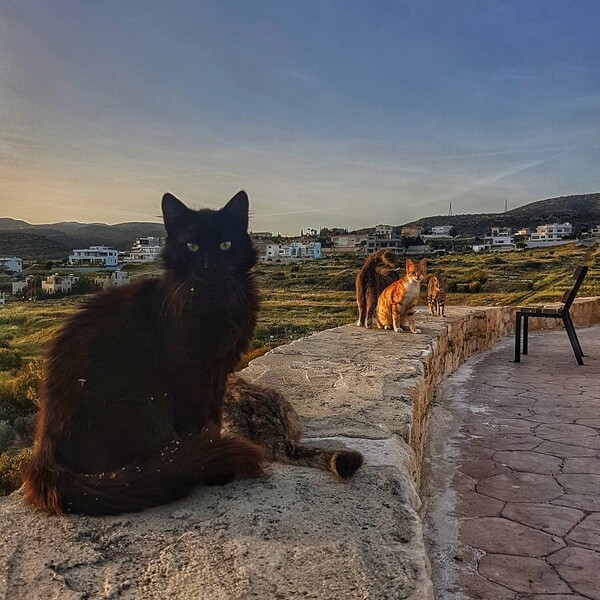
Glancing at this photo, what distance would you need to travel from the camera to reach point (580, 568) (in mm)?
1969

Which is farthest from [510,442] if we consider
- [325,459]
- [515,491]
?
[325,459]

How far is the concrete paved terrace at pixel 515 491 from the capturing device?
192 cm

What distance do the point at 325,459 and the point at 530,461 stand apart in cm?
183

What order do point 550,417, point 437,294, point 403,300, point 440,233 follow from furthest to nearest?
point 440,233 → point 437,294 → point 403,300 → point 550,417

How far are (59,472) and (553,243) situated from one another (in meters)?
12.2

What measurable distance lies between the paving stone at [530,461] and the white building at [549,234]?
922 centimetres

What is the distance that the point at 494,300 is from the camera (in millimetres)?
9227

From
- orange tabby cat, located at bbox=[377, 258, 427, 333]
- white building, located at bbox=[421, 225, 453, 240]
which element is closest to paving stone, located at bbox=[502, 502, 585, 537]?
orange tabby cat, located at bbox=[377, 258, 427, 333]

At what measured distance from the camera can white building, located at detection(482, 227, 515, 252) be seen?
1094cm

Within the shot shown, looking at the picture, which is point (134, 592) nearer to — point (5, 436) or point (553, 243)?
point (5, 436)

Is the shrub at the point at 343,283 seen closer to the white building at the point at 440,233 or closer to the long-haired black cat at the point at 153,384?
the white building at the point at 440,233

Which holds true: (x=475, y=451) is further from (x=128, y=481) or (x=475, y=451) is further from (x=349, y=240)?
(x=349, y=240)

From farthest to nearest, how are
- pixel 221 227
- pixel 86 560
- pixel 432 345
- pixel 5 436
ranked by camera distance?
pixel 432 345
pixel 5 436
pixel 221 227
pixel 86 560

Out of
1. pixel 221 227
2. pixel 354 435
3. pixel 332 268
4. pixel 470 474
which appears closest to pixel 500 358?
pixel 332 268
